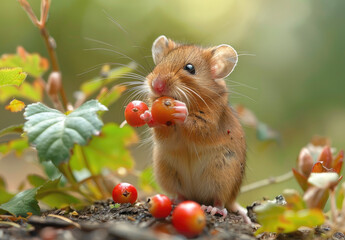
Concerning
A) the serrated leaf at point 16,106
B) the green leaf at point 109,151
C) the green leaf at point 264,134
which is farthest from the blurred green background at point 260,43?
the serrated leaf at point 16,106

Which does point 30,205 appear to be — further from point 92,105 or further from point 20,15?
point 20,15

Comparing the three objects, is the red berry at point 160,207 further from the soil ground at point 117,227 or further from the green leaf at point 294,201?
the green leaf at point 294,201

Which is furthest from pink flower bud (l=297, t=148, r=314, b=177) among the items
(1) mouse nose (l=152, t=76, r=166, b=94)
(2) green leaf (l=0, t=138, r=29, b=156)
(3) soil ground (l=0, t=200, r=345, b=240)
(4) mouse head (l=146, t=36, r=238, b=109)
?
(2) green leaf (l=0, t=138, r=29, b=156)

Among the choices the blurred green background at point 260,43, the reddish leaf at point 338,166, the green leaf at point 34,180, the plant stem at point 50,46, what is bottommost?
the green leaf at point 34,180

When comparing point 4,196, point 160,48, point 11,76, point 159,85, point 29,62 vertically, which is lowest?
point 4,196

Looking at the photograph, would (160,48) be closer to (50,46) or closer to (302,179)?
(50,46)

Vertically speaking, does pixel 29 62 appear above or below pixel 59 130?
above

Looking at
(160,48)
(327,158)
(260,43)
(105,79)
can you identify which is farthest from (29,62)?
(260,43)
